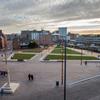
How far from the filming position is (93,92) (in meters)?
25.3

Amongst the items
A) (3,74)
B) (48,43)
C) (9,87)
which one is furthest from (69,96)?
(48,43)

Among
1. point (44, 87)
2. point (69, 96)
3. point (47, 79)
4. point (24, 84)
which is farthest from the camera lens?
point (47, 79)

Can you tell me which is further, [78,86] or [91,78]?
[91,78]

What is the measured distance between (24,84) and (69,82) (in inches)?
231

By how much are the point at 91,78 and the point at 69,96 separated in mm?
9891

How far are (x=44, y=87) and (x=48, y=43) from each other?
84.8 meters

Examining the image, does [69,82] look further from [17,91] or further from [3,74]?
[3,74]

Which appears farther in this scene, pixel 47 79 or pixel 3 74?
pixel 3 74

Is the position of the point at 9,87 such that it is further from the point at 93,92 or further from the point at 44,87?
the point at 93,92

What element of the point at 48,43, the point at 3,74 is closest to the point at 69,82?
the point at 3,74

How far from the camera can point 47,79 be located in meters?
32.4

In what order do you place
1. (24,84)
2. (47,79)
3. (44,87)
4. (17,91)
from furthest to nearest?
(47,79) < (24,84) < (44,87) < (17,91)

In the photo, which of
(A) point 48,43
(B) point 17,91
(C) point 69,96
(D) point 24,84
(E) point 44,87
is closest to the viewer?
(C) point 69,96

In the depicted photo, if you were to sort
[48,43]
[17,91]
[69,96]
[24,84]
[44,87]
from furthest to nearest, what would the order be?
[48,43] < [24,84] < [44,87] < [17,91] < [69,96]
